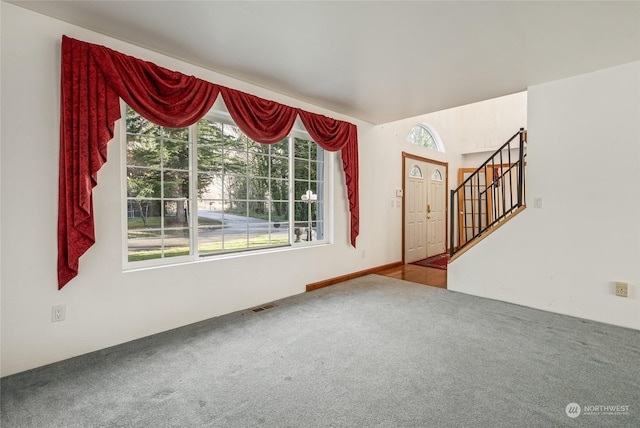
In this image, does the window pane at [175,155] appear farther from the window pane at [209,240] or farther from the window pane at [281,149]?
the window pane at [281,149]

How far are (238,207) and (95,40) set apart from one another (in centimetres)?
182

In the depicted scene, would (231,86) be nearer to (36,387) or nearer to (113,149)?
(113,149)

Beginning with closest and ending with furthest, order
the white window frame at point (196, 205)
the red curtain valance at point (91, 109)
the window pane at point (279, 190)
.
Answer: the red curtain valance at point (91, 109) → the white window frame at point (196, 205) → the window pane at point (279, 190)

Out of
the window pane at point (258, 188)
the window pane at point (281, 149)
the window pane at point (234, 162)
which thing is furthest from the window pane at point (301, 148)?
the window pane at point (234, 162)

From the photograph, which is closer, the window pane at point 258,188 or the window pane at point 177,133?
the window pane at point 177,133

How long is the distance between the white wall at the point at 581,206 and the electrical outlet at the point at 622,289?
34mm

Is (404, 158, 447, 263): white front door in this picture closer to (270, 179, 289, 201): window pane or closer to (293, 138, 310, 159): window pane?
(293, 138, 310, 159): window pane

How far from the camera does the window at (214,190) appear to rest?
260cm

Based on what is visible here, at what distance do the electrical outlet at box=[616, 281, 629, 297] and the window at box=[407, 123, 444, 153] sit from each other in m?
3.65

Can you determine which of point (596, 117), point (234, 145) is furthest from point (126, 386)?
point (596, 117)

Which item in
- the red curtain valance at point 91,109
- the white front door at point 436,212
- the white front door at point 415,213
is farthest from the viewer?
the white front door at point 436,212

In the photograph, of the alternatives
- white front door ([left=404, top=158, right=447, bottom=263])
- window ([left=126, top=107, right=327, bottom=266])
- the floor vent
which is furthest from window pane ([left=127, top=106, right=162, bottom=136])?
white front door ([left=404, top=158, right=447, bottom=263])

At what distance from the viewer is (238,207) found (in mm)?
3256

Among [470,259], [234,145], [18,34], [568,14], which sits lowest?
[470,259]
